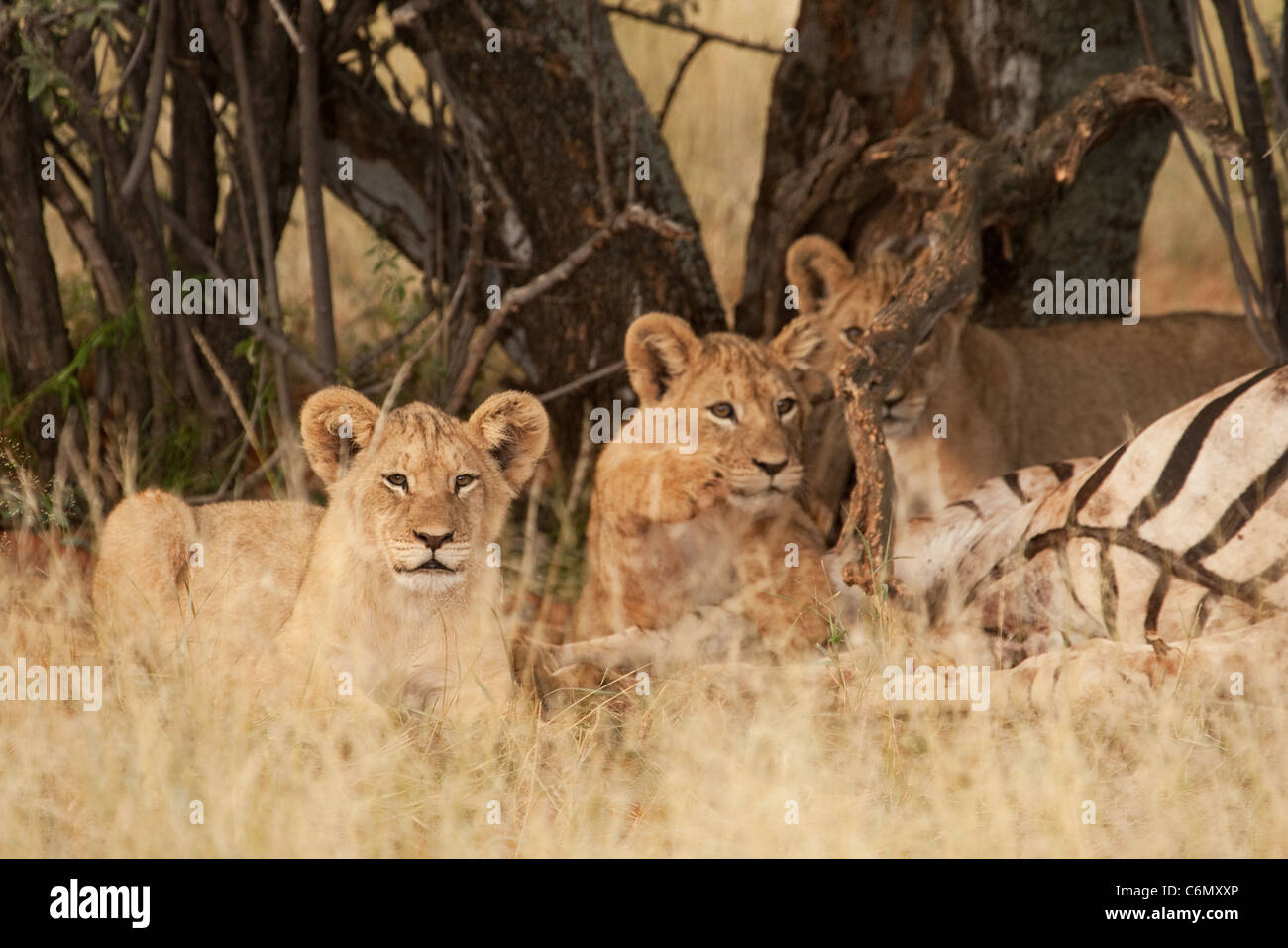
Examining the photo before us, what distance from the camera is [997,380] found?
5.70 meters

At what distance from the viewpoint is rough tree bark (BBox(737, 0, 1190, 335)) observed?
5.99 metres

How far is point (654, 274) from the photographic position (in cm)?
582

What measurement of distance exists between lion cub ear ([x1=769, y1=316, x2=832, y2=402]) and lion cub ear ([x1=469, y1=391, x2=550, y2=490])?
119 cm

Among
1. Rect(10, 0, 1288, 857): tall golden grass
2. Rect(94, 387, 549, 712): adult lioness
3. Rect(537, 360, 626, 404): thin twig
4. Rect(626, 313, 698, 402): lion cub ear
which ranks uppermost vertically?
Rect(537, 360, 626, 404): thin twig

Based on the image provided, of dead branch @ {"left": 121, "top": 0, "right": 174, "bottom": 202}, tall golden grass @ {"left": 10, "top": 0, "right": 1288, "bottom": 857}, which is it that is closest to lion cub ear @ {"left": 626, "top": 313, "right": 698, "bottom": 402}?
tall golden grass @ {"left": 10, "top": 0, "right": 1288, "bottom": 857}

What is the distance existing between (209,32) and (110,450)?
1.51m

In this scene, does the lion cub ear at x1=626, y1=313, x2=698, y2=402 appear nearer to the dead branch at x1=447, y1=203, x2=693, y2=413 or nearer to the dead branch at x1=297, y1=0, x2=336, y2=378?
the dead branch at x1=447, y1=203, x2=693, y2=413

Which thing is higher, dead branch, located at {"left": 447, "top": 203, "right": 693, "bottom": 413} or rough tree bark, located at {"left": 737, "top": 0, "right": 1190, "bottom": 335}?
rough tree bark, located at {"left": 737, "top": 0, "right": 1190, "bottom": 335}

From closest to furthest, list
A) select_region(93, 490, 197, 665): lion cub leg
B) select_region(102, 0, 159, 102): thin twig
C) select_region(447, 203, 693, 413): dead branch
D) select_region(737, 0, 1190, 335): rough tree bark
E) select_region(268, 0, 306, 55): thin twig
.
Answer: select_region(93, 490, 197, 665): lion cub leg → select_region(268, 0, 306, 55): thin twig → select_region(447, 203, 693, 413): dead branch → select_region(102, 0, 159, 102): thin twig → select_region(737, 0, 1190, 335): rough tree bark

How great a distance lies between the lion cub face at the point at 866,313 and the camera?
17.4 ft

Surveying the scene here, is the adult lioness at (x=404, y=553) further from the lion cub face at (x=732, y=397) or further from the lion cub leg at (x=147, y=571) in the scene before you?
the lion cub face at (x=732, y=397)

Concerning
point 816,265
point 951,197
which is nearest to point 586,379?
point 816,265

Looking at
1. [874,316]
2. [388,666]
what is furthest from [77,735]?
[874,316]

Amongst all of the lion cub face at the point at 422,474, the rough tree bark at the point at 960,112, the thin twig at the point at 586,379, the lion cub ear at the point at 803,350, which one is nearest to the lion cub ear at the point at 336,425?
the lion cub face at the point at 422,474
